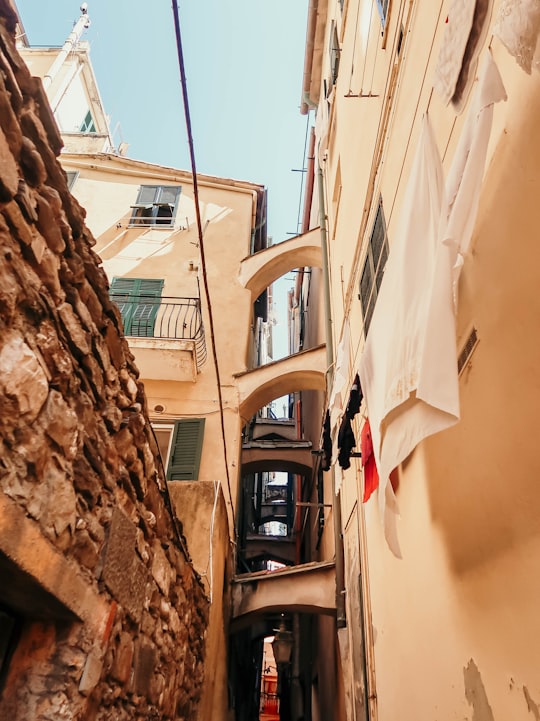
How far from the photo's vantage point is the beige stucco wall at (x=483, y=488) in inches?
72.1

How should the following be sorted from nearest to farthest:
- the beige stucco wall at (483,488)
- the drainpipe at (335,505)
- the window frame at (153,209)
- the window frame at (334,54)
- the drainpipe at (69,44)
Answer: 1. the beige stucco wall at (483,488)
2. the drainpipe at (335,505)
3. the window frame at (334,54)
4. the window frame at (153,209)
5. the drainpipe at (69,44)

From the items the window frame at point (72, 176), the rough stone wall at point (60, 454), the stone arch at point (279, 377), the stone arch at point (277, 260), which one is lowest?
the rough stone wall at point (60, 454)

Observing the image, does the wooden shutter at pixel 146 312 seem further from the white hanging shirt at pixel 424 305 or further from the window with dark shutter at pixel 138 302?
the white hanging shirt at pixel 424 305

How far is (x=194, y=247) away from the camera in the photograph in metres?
11.0

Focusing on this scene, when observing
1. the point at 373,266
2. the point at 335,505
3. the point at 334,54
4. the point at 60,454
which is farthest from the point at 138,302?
the point at 60,454

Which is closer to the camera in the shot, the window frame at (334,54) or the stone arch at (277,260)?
the window frame at (334,54)

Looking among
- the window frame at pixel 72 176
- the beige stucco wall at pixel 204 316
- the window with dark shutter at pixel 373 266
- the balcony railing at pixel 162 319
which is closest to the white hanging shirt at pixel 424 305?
the window with dark shutter at pixel 373 266

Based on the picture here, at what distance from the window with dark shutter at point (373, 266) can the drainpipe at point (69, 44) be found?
1622 cm

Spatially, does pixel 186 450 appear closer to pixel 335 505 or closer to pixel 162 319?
pixel 335 505

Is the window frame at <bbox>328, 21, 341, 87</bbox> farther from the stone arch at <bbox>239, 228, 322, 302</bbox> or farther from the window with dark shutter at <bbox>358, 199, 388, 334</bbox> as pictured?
the window with dark shutter at <bbox>358, 199, 388, 334</bbox>

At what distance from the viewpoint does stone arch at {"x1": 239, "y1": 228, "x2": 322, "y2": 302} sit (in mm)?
10594

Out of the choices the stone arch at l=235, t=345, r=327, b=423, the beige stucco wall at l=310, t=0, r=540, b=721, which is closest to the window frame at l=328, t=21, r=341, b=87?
the stone arch at l=235, t=345, r=327, b=423

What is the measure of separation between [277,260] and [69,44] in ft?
48.3

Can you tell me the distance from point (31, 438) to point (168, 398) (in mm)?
7101
